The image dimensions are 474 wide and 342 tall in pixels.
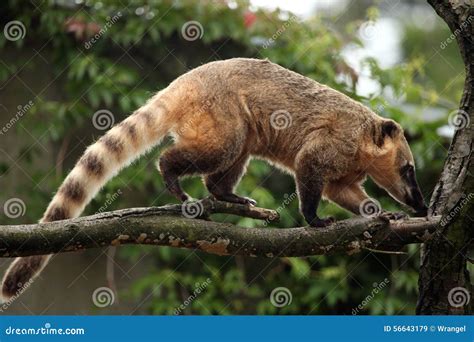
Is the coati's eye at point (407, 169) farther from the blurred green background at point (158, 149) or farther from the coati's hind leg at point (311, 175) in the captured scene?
the blurred green background at point (158, 149)

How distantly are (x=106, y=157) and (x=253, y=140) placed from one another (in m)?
1.09

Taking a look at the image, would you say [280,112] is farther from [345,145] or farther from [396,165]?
[396,165]

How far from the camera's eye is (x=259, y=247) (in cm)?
421

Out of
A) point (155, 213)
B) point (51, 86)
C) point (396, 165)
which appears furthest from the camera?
point (51, 86)

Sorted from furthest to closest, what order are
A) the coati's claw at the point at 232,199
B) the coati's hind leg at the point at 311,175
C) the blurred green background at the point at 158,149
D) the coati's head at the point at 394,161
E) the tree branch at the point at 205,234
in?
the blurred green background at the point at 158,149
the coati's head at the point at 394,161
the coati's claw at the point at 232,199
the coati's hind leg at the point at 311,175
the tree branch at the point at 205,234

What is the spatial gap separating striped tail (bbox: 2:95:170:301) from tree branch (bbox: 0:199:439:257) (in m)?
0.45

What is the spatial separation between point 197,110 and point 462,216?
194 centimetres

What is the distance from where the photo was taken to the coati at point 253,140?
490cm

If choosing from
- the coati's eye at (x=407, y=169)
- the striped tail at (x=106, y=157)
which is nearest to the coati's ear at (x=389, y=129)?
the coati's eye at (x=407, y=169)

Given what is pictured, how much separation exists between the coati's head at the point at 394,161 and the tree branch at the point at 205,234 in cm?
106

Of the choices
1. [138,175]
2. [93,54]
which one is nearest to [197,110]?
[138,175]

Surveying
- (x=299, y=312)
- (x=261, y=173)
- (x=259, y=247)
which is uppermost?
(x=259, y=247)

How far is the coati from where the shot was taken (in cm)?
490

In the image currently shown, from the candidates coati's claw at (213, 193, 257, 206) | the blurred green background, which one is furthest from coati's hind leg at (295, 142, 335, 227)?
the blurred green background
